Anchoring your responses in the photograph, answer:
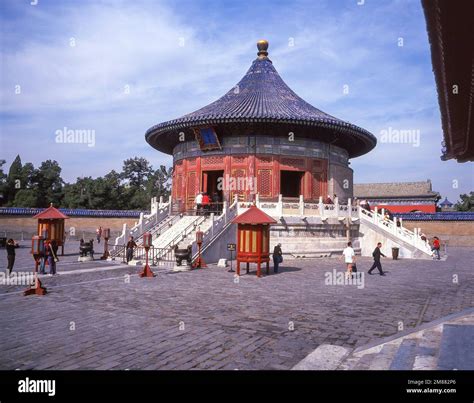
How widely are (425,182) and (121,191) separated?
40.3 m

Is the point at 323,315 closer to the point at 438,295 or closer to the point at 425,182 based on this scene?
the point at 438,295

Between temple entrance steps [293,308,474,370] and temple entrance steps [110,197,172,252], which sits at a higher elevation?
temple entrance steps [110,197,172,252]

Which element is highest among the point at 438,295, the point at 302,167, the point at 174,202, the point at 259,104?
the point at 259,104

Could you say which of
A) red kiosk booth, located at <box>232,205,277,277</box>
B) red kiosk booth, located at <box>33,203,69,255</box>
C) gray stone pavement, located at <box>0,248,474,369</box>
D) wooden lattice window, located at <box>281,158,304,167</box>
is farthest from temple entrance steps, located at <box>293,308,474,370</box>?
wooden lattice window, located at <box>281,158,304,167</box>

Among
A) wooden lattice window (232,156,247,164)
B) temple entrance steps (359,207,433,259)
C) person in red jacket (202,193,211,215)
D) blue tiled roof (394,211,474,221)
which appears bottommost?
temple entrance steps (359,207,433,259)

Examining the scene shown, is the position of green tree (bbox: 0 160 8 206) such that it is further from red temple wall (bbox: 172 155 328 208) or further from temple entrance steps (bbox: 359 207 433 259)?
temple entrance steps (bbox: 359 207 433 259)

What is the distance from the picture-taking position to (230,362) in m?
5.29

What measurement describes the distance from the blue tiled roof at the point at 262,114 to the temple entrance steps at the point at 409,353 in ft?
59.1

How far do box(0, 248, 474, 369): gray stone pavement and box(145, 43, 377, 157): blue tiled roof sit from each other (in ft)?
40.2

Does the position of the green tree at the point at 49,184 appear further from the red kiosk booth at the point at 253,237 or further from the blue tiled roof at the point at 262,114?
the red kiosk booth at the point at 253,237

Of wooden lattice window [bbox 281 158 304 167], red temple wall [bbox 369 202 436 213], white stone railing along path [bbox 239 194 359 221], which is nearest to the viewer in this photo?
white stone railing along path [bbox 239 194 359 221]

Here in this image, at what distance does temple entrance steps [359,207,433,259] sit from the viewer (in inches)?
875

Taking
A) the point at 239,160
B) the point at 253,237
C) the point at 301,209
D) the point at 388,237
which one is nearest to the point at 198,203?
the point at 239,160

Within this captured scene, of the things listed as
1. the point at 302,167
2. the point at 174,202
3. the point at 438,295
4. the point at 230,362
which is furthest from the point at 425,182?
the point at 230,362
